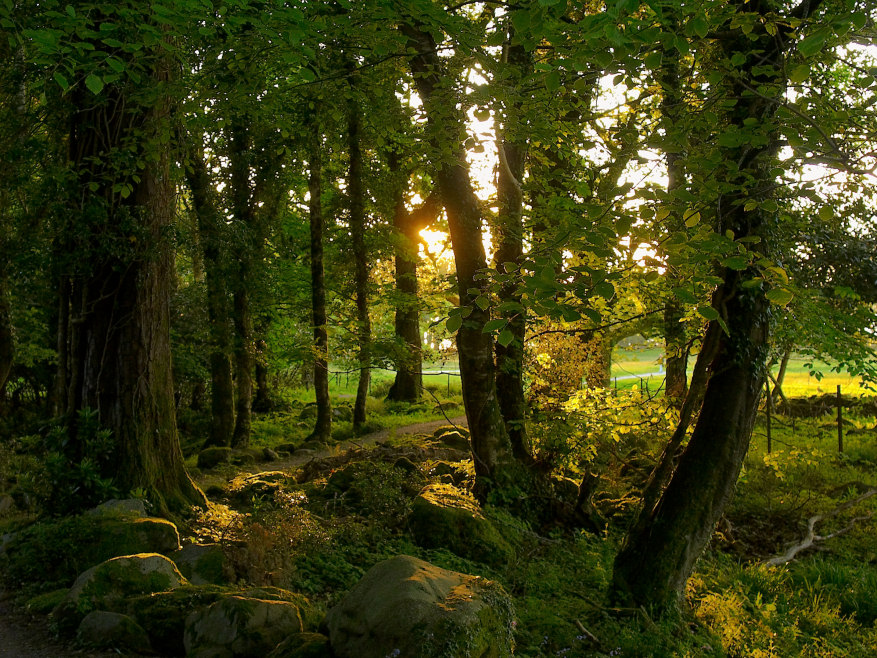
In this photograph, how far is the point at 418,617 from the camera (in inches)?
138

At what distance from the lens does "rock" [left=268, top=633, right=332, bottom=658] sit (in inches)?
144

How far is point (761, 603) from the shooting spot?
21.4 ft

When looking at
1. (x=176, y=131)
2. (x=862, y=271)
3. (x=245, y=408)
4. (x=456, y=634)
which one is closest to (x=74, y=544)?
(x=456, y=634)

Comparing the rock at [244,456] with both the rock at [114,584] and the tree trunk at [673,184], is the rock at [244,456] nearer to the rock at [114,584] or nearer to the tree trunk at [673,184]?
the rock at [114,584]

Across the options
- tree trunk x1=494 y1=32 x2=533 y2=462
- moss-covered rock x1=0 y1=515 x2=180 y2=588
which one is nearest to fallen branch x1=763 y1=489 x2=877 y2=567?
tree trunk x1=494 y1=32 x2=533 y2=462

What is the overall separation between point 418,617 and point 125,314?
19.0 feet

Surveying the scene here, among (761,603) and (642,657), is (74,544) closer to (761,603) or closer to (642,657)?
(642,657)

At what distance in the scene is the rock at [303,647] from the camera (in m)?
3.66

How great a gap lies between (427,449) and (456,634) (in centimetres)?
840

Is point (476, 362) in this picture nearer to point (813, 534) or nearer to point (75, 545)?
point (75, 545)

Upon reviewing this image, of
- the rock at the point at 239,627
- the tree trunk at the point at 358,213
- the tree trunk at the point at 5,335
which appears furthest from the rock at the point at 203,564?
the tree trunk at the point at 358,213

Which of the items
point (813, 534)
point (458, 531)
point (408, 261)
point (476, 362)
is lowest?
point (813, 534)

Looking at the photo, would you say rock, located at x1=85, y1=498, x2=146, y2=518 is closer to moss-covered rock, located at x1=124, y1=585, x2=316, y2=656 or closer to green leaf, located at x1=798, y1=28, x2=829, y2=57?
moss-covered rock, located at x1=124, y1=585, x2=316, y2=656

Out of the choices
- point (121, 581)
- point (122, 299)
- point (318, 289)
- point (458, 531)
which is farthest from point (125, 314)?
point (318, 289)
